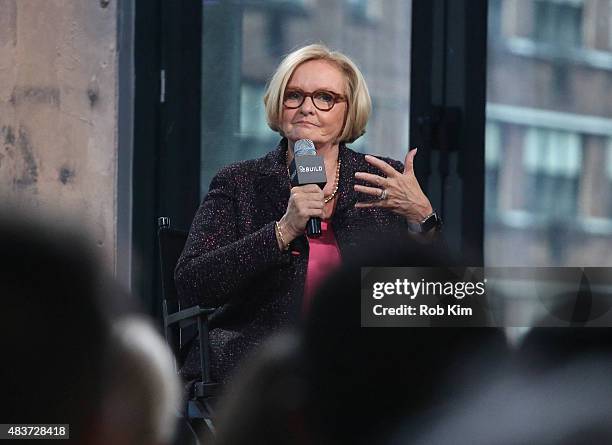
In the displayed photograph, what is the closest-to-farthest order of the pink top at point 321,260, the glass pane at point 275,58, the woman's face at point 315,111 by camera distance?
the pink top at point 321,260 < the woman's face at point 315,111 < the glass pane at point 275,58

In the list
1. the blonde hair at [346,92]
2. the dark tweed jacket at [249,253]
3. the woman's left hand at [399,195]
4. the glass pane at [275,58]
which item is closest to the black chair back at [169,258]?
the dark tweed jacket at [249,253]

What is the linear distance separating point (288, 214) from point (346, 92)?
1.55 feet

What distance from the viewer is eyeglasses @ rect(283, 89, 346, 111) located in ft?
11.0

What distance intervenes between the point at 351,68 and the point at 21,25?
2.09 meters

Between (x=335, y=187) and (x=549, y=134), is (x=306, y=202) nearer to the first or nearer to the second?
(x=335, y=187)

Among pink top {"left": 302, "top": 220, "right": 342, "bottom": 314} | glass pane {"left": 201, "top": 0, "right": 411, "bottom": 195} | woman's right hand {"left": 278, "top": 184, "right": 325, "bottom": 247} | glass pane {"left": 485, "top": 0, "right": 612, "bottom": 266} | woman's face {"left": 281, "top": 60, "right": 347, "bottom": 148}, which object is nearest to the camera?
woman's right hand {"left": 278, "top": 184, "right": 325, "bottom": 247}

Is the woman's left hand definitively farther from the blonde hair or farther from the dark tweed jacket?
the blonde hair

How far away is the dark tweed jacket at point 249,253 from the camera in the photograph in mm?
3166

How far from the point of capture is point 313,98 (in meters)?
3.36

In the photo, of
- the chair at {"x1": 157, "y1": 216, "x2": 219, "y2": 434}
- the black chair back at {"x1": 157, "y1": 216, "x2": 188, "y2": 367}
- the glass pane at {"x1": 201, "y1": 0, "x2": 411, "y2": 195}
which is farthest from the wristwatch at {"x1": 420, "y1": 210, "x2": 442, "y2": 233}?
the glass pane at {"x1": 201, "y1": 0, "x2": 411, "y2": 195}

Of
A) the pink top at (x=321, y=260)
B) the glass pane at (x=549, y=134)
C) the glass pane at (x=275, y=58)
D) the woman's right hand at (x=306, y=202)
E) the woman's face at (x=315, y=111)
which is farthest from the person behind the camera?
the glass pane at (x=275, y=58)

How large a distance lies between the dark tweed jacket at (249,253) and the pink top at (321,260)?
17mm

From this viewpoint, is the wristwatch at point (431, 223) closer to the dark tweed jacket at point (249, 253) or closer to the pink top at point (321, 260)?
the dark tweed jacket at point (249, 253)

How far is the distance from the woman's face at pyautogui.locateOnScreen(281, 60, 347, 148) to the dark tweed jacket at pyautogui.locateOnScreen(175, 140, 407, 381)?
10 cm
